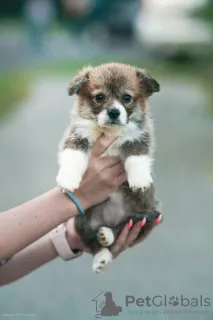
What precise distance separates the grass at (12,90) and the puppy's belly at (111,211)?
0.43 m

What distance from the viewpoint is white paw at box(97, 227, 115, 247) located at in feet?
3.74

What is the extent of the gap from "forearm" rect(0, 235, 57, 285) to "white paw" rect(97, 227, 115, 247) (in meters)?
0.07

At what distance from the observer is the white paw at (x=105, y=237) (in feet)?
3.74

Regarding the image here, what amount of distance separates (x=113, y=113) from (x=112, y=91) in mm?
45

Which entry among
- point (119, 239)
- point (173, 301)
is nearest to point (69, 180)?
point (119, 239)

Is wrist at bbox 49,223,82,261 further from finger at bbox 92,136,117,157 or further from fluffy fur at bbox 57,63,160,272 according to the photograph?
finger at bbox 92,136,117,157

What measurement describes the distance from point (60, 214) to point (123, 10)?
23.4 inches

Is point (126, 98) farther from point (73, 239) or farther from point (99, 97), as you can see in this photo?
point (73, 239)

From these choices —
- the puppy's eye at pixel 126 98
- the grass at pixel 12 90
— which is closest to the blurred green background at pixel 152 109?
the grass at pixel 12 90

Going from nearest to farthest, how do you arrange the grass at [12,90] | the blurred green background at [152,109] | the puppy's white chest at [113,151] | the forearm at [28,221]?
the forearm at [28,221], the puppy's white chest at [113,151], the blurred green background at [152,109], the grass at [12,90]

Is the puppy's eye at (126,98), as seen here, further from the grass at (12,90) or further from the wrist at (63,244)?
the grass at (12,90)

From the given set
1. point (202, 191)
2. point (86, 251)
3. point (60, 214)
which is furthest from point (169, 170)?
point (60, 214)

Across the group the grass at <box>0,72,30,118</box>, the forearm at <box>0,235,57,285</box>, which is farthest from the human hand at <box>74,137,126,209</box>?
the grass at <box>0,72,30,118</box>

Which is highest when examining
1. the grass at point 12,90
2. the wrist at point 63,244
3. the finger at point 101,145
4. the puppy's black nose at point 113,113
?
the grass at point 12,90
